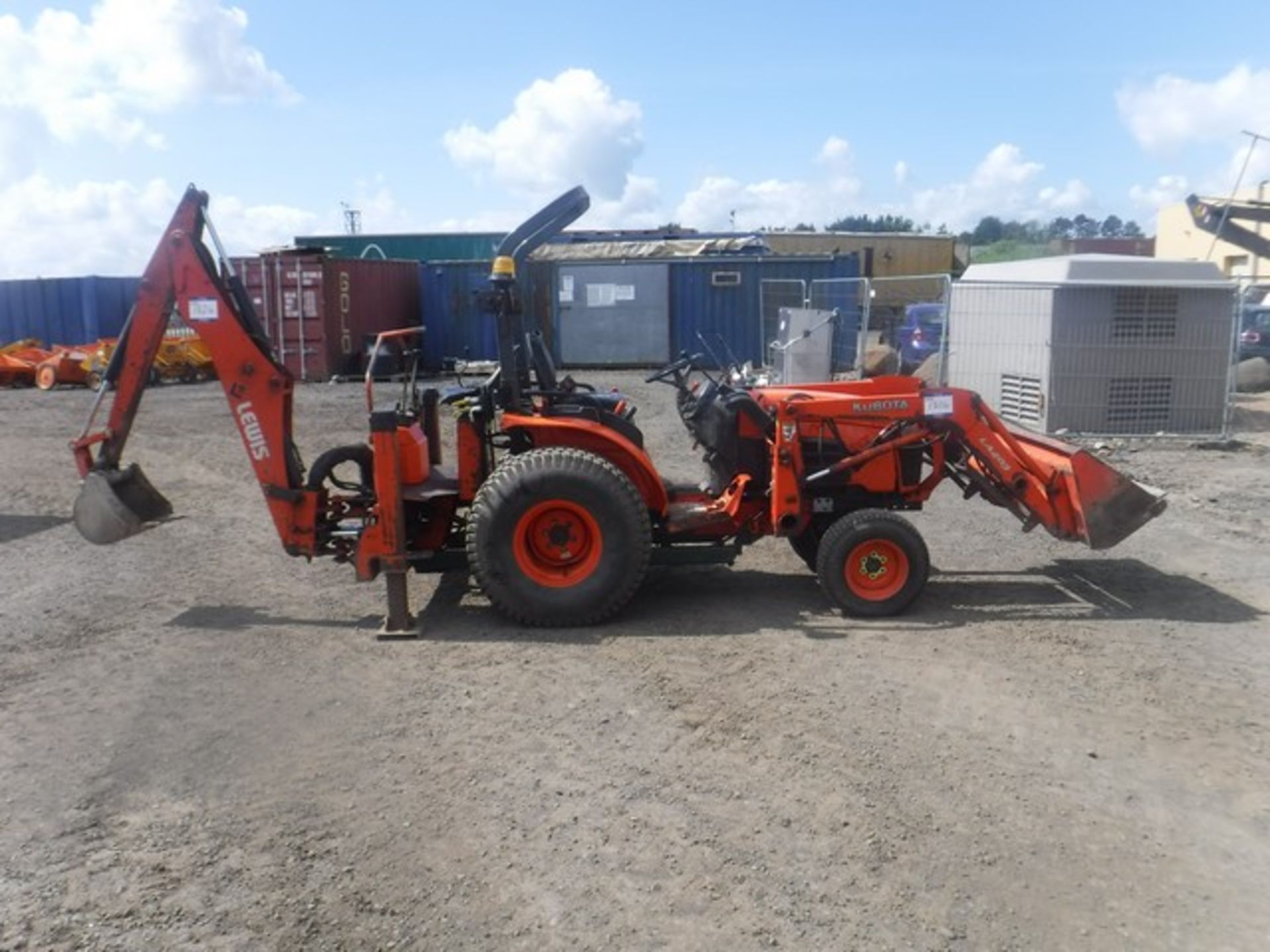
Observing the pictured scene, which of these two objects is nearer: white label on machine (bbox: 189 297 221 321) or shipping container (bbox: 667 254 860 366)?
white label on machine (bbox: 189 297 221 321)

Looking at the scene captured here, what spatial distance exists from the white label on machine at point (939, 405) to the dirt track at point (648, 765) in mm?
1205

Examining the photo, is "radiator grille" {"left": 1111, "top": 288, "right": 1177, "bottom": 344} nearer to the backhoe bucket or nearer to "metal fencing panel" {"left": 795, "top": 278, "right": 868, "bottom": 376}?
"metal fencing panel" {"left": 795, "top": 278, "right": 868, "bottom": 376}

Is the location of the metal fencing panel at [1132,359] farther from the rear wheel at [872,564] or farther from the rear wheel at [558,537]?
the rear wheel at [558,537]

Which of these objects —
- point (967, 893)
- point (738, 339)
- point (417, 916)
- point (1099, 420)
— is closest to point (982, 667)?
point (967, 893)

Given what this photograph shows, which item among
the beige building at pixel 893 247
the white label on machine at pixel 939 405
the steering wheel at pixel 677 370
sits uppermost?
the beige building at pixel 893 247

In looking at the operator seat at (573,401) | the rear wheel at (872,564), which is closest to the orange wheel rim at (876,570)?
the rear wheel at (872,564)

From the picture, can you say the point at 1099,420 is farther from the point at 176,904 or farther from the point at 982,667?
the point at 176,904

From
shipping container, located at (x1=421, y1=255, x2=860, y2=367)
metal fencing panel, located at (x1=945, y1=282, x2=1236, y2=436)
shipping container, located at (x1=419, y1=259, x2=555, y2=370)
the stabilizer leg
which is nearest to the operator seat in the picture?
the stabilizer leg

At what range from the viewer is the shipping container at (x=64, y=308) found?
27969mm

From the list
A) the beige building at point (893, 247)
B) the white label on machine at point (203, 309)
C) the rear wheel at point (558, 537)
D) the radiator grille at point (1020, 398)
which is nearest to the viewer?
the rear wheel at point (558, 537)

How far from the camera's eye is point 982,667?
5824 millimetres

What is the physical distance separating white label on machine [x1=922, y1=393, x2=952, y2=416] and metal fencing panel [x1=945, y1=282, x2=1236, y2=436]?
24.4 feet

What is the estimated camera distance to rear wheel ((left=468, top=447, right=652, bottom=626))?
253 inches

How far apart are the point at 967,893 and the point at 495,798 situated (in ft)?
5.80
